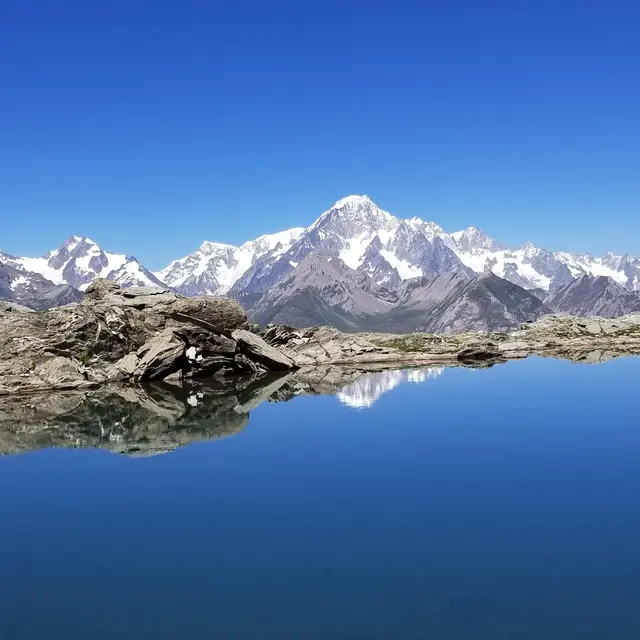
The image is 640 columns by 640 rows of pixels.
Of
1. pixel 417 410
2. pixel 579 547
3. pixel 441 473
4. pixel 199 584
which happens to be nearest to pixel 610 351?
pixel 417 410

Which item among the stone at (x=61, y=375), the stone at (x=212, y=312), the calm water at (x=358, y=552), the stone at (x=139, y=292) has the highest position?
the stone at (x=139, y=292)

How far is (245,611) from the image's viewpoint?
22891 mm

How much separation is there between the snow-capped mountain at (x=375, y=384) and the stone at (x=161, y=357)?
86.8 ft

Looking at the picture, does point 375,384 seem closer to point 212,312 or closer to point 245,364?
point 245,364

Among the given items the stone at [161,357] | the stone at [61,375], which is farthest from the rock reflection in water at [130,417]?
the stone at [161,357]

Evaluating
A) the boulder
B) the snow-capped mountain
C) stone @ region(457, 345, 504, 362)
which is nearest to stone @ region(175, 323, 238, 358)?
the snow-capped mountain

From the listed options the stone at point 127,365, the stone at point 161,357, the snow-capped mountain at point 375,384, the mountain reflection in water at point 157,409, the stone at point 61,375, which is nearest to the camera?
the mountain reflection in water at point 157,409

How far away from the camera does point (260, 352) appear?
104 metres

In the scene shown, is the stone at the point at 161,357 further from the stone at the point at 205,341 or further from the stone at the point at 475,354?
the stone at the point at 475,354

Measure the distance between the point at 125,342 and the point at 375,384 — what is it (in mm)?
38255

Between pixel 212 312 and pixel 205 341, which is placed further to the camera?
pixel 212 312

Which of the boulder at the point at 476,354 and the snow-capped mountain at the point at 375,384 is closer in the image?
the snow-capped mountain at the point at 375,384

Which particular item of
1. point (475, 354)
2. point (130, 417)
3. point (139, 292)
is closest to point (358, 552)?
point (130, 417)

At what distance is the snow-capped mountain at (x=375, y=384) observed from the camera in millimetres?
75062
